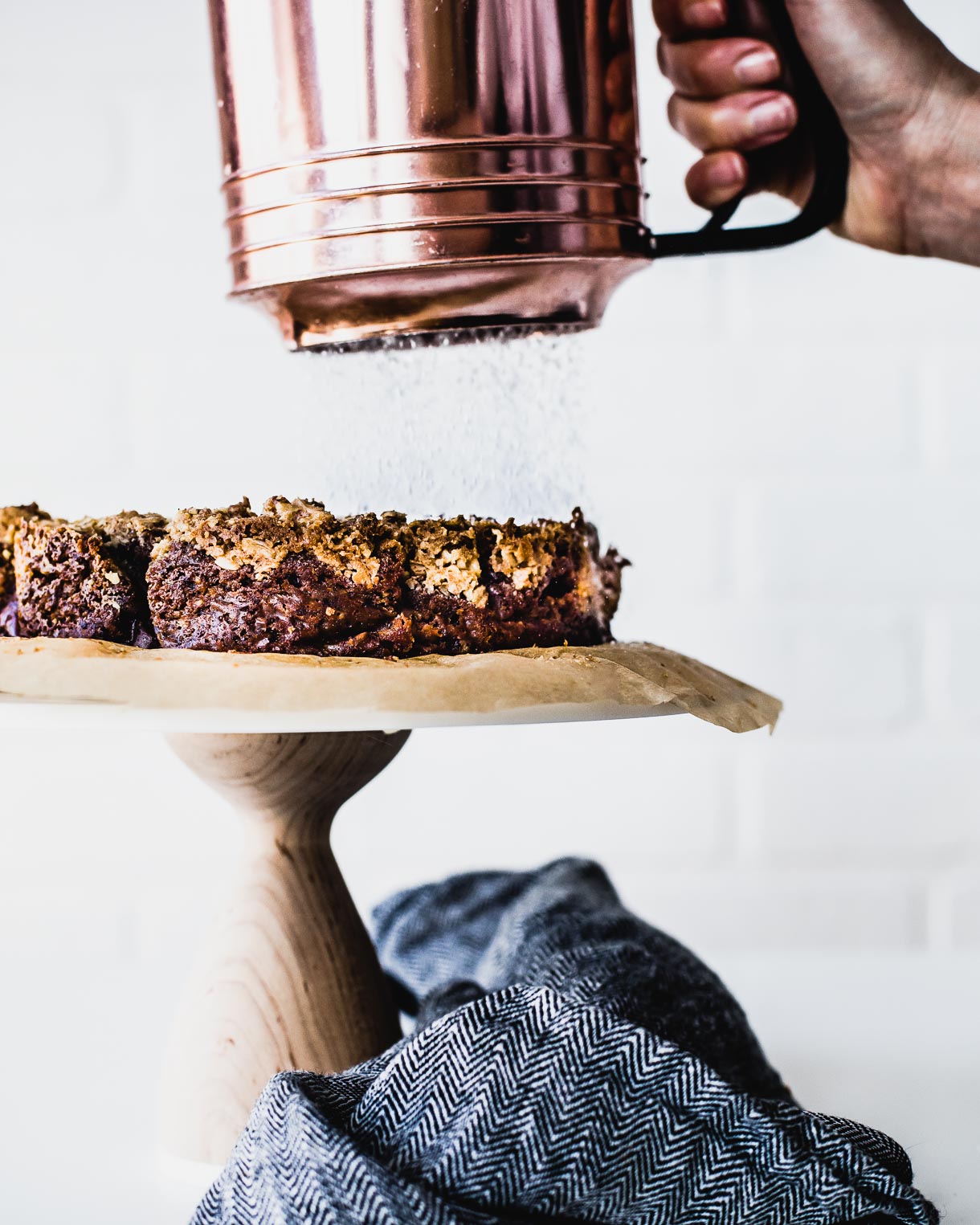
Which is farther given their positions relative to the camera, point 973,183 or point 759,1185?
point 973,183

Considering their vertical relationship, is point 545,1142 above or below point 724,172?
below

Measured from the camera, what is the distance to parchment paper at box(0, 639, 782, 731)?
496 mm

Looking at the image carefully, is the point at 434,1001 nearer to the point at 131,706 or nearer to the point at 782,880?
the point at 131,706

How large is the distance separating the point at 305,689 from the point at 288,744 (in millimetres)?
130

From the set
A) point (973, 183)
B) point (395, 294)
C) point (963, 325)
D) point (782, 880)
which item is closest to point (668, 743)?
point (782, 880)

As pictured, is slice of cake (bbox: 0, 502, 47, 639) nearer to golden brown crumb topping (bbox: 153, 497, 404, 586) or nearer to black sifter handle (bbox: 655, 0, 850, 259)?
golden brown crumb topping (bbox: 153, 497, 404, 586)

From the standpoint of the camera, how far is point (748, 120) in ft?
2.40

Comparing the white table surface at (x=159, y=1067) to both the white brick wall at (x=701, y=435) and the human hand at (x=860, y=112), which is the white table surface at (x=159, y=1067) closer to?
the white brick wall at (x=701, y=435)

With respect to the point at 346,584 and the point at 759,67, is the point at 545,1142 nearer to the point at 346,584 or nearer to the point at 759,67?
the point at 346,584

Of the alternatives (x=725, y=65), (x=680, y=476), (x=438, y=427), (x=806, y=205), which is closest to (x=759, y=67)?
(x=725, y=65)

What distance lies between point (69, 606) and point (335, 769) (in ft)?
0.45

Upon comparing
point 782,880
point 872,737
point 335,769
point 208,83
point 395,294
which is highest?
point 208,83

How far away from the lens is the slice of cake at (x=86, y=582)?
582 millimetres

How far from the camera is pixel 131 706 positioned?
0.50 metres
